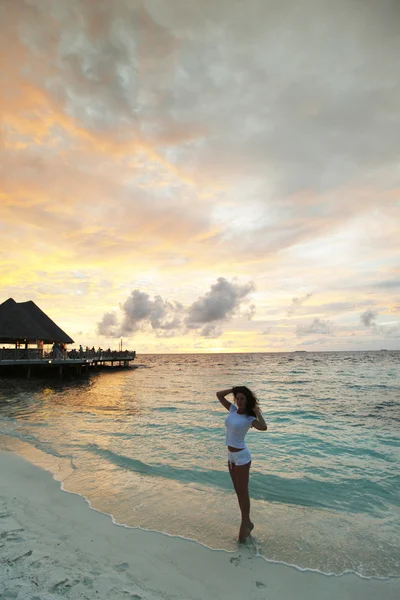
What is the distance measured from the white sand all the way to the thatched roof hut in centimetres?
3741

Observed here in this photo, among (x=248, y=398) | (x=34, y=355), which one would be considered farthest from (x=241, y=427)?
(x=34, y=355)

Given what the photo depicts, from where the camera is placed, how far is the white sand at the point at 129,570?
3.48 metres

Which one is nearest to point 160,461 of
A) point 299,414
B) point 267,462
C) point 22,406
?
point 267,462

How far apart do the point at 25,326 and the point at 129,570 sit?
41.0m

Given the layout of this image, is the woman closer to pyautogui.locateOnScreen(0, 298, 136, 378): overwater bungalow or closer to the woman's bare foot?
the woman's bare foot

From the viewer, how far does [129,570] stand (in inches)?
157

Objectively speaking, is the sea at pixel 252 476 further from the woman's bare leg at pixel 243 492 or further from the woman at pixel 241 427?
the woman at pixel 241 427

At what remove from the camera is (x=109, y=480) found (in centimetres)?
734

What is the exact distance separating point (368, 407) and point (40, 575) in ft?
68.0

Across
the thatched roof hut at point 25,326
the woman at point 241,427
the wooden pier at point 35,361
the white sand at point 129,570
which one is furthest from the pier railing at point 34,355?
the woman at point 241,427

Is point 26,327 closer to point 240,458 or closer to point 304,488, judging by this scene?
point 304,488

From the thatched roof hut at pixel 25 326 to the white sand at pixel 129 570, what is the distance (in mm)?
37407

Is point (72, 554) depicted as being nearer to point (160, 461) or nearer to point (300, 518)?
point (300, 518)

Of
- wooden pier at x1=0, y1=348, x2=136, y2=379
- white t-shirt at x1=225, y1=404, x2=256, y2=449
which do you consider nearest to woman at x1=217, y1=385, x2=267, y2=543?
white t-shirt at x1=225, y1=404, x2=256, y2=449
